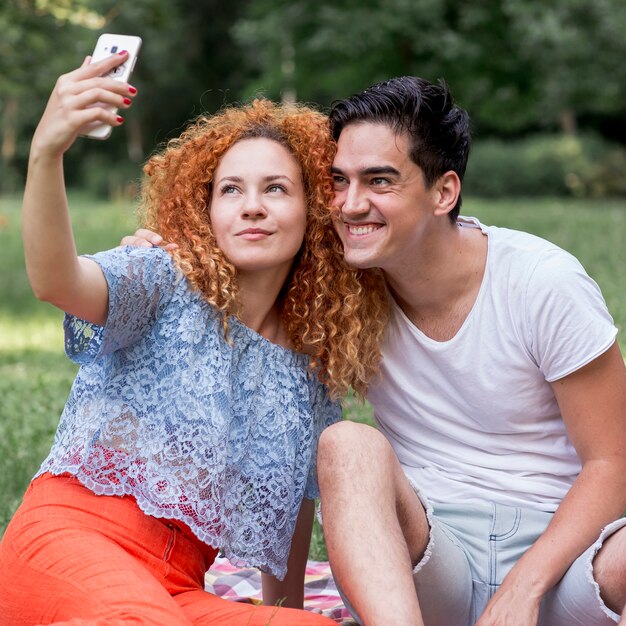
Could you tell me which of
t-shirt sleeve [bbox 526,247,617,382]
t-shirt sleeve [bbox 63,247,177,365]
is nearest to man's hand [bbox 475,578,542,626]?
t-shirt sleeve [bbox 526,247,617,382]

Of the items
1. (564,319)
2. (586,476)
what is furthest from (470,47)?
(586,476)

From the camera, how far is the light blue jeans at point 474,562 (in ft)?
9.26

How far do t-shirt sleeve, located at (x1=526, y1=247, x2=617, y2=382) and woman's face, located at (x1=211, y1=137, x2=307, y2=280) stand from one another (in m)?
0.71

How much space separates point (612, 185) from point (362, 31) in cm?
875

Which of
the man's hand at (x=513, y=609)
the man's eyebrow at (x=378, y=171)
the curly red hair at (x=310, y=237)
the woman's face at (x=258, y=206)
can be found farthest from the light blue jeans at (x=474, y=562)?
the man's eyebrow at (x=378, y=171)

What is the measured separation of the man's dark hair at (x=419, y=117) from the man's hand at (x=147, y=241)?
661 mm

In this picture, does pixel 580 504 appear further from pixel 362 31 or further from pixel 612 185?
pixel 612 185

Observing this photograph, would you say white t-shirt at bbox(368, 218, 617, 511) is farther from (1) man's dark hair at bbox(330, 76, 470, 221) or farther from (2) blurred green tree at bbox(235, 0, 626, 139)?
(2) blurred green tree at bbox(235, 0, 626, 139)

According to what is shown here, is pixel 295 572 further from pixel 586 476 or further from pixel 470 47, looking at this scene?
pixel 470 47

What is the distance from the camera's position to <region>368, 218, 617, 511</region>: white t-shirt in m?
2.89

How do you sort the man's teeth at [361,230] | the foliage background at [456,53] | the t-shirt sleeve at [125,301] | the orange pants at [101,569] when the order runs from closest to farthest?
the orange pants at [101,569] < the t-shirt sleeve at [125,301] < the man's teeth at [361,230] < the foliage background at [456,53]

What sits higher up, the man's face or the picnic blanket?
the man's face

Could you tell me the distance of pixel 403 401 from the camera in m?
3.21

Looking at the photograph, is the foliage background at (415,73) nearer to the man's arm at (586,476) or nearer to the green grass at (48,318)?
the green grass at (48,318)
